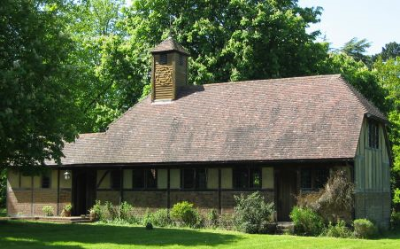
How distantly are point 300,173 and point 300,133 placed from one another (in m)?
1.80

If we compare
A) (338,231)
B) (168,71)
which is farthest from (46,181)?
(338,231)

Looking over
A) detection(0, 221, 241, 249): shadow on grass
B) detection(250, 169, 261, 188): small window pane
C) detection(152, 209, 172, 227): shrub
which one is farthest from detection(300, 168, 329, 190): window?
detection(152, 209, 172, 227): shrub

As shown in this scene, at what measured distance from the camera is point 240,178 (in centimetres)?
2777

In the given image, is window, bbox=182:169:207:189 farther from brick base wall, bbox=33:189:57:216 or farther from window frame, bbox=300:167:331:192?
brick base wall, bbox=33:189:57:216

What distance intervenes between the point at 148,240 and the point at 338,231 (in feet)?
26.3

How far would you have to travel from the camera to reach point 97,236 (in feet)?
72.8

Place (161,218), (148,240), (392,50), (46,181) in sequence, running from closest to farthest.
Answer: (148,240), (161,218), (46,181), (392,50)

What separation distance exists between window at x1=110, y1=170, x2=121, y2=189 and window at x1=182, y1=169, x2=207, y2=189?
3.82 metres

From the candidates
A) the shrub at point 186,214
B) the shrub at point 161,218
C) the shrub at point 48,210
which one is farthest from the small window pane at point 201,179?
the shrub at point 48,210

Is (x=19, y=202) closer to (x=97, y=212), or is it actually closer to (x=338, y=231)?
(x=97, y=212)

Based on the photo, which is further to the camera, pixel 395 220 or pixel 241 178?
pixel 395 220

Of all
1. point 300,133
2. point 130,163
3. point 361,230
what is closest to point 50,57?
point 130,163

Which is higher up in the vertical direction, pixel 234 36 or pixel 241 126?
pixel 234 36

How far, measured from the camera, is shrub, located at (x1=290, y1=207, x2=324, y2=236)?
24.6 m
